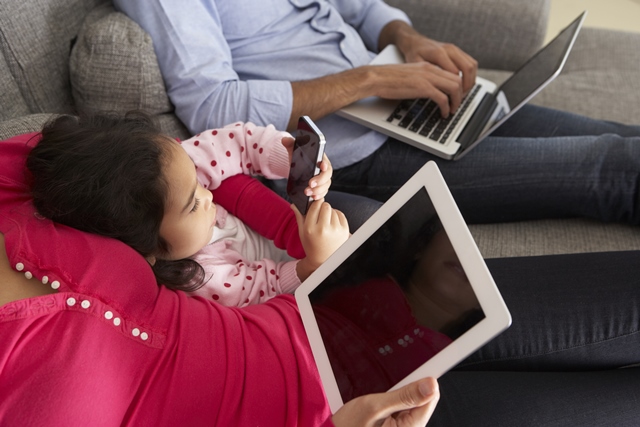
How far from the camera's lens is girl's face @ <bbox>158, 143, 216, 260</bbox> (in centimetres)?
85

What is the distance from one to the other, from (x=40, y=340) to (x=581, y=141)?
1.18 metres

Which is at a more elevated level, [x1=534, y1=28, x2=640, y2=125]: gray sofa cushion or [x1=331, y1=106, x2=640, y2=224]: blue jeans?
[x1=534, y1=28, x2=640, y2=125]: gray sofa cushion

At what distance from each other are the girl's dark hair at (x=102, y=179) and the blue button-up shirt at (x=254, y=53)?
34cm

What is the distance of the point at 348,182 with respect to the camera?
53.2 inches

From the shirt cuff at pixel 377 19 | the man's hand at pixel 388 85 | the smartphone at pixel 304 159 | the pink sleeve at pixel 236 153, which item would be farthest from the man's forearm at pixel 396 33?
the smartphone at pixel 304 159

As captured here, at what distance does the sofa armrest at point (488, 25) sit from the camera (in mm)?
1652

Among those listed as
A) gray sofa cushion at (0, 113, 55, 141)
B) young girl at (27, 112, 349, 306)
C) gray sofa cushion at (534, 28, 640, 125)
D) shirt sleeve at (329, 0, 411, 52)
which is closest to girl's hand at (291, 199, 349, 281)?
young girl at (27, 112, 349, 306)

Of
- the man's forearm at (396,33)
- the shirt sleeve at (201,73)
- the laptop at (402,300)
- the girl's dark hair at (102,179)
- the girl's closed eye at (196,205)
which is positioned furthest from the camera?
the man's forearm at (396,33)

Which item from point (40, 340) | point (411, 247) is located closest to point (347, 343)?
point (411, 247)

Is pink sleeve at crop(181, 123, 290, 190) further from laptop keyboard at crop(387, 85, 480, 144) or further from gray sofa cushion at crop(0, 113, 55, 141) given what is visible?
laptop keyboard at crop(387, 85, 480, 144)

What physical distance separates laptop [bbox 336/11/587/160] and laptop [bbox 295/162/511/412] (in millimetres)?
607

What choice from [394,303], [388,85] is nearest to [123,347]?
[394,303]

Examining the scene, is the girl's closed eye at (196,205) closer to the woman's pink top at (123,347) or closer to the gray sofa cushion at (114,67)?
the woman's pink top at (123,347)

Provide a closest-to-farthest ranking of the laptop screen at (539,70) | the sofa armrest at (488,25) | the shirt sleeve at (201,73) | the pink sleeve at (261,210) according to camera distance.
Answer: the pink sleeve at (261,210) < the shirt sleeve at (201,73) < the laptop screen at (539,70) < the sofa armrest at (488,25)
